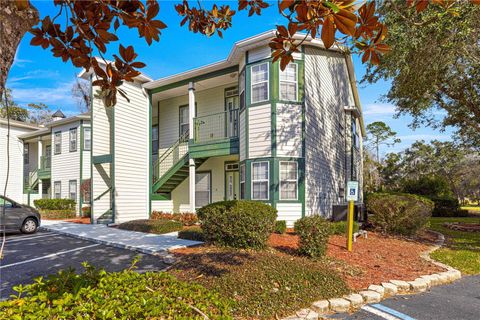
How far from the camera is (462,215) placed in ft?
71.3

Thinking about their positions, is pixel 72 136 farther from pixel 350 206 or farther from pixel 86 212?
pixel 350 206

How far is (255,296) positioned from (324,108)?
425 inches

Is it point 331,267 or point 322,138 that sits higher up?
point 322,138

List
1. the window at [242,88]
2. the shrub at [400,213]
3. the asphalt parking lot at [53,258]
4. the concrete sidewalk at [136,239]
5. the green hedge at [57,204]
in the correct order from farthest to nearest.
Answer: the green hedge at [57,204] < the window at [242,88] < the shrub at [400,213] < the concrete sidewalk at [136,239] < the asphalt parking lot at [53,258]

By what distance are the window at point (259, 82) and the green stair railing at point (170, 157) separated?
502cm

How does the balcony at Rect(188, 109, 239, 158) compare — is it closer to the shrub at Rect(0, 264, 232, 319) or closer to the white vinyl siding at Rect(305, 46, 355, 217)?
the white vinyl siding at Rect(305, 46, 355, 217)

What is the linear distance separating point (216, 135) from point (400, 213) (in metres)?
8.39

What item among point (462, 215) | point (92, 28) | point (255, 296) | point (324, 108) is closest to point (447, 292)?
point (255, 296)

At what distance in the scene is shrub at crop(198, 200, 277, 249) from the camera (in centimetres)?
680

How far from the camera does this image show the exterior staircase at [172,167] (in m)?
14.3

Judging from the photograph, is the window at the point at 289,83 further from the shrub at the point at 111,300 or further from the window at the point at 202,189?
the shrub at the point at 111,300

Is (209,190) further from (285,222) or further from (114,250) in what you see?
(114,250)

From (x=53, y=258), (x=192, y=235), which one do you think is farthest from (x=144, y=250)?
(x=53, y=258)

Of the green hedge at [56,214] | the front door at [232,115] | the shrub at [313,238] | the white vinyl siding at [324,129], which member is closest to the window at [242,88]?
the front door at [232,115]
